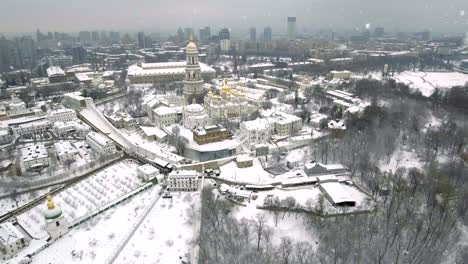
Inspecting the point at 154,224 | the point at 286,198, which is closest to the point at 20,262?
the point at 154,224

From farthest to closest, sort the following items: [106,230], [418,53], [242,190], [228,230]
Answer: [418,53] → [242,190] → [106,230] → [228,230]

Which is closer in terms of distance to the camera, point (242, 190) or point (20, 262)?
point (20, 262)

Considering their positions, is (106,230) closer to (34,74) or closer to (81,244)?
(81,244)

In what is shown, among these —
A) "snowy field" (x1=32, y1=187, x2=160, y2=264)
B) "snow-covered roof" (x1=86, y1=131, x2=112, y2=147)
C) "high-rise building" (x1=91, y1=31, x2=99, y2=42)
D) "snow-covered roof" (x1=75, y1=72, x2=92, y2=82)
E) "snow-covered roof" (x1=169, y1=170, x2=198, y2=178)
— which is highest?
"high-rise building" (x1=91, y1=31, x2=99, y2=42)

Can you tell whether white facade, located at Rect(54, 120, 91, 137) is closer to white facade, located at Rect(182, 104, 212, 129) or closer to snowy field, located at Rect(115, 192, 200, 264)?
white facade, located at Rect(182, 104, 212, 129)

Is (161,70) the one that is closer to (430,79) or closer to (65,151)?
(65,151)

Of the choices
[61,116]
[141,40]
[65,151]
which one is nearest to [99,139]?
[65,151]

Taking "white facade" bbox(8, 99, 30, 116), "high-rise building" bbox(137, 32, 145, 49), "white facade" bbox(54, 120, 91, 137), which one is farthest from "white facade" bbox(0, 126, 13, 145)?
"high-rise building" bbox(137, 32, 145, 49)
